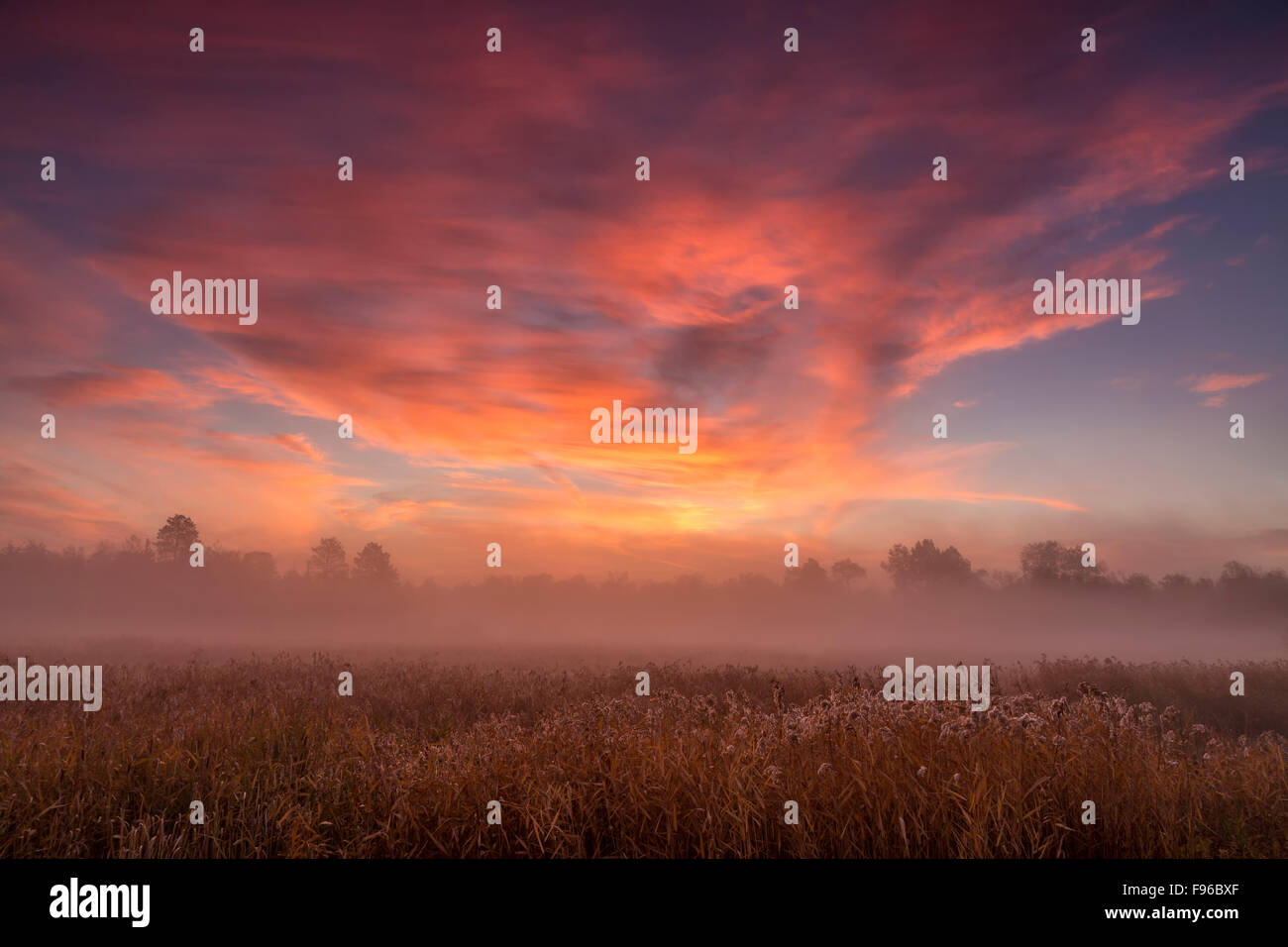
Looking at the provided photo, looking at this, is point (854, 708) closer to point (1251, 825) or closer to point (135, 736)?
point (1251, 825)

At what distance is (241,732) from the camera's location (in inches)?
358

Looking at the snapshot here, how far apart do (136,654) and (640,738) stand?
32.1 meters

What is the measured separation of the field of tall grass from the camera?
5.91 m

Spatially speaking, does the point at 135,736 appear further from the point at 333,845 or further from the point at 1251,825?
the point at 1251,825

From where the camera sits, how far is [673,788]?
6.59 metres

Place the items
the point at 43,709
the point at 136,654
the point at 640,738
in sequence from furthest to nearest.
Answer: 1. the point at 136,654
2. the point at 43,709
3. the point at 640,738

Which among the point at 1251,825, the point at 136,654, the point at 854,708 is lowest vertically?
the point at 136,654

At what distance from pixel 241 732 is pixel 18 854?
9.99ft

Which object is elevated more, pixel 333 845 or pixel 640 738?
pixel 640 738

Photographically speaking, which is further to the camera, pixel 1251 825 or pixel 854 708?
pixel 854 708

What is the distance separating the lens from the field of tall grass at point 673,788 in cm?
591
